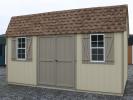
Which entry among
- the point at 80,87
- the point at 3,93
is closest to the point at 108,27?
the point at 80,87

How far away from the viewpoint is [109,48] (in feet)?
38.3

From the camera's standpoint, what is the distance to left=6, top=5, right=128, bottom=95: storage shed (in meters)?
11.6

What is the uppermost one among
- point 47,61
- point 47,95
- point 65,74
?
point 47,61

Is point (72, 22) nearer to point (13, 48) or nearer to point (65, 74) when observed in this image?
point (65, 74)

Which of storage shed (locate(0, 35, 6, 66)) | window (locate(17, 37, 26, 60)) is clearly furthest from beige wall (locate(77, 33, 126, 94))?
storage shed (locate(0, 35, 6, 66))

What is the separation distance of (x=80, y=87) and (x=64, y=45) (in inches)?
94.0

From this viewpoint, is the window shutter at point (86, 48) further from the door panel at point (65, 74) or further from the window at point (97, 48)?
the door panel at point (65, 74)

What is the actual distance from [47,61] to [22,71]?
196cm

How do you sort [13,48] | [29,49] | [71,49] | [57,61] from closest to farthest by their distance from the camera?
[71,49] → [57,61] → [29,49] → [13,48]

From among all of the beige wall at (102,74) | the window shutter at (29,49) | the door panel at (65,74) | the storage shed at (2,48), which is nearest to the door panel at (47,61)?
the door panel at (65,74)

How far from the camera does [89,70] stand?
12.1 m

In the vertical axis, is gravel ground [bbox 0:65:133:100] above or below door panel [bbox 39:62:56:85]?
below

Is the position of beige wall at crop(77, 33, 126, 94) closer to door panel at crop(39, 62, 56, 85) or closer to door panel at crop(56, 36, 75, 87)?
door panel at crop(56, 36, 75, 87)

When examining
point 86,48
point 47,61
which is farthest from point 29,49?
point 86,48
